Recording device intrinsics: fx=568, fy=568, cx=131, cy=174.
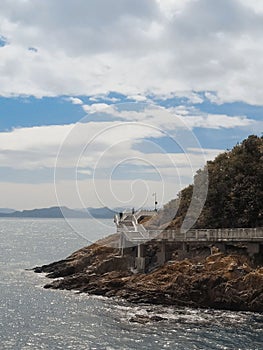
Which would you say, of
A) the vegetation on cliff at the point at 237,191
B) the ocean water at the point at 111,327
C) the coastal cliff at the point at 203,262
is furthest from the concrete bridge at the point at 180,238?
the ocean water at the point at 111,327

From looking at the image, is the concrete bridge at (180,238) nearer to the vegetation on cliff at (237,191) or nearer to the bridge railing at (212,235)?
the bridge railing at (212,235)

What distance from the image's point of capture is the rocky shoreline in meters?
46.6

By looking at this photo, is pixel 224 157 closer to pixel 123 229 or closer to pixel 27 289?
pixel 123 229

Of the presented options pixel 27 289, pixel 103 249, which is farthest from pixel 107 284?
pixel 103 249

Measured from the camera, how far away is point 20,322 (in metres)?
43.7

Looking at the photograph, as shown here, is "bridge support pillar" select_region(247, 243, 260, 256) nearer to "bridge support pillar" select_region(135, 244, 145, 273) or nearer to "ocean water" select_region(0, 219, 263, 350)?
"ocean water" select_region(0, 219, 263, 350)

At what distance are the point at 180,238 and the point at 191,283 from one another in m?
11.4

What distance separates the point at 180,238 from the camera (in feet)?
197

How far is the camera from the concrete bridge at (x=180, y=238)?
5400 centimetres

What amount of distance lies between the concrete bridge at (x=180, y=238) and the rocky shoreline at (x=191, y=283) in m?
1.23

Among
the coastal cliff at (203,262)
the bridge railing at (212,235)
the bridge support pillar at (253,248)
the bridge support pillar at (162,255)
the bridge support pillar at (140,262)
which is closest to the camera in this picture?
the coastal cliff at (203,262)

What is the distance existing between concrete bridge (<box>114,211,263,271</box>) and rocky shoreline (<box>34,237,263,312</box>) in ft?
4.05

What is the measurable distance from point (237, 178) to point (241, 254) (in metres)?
13.6

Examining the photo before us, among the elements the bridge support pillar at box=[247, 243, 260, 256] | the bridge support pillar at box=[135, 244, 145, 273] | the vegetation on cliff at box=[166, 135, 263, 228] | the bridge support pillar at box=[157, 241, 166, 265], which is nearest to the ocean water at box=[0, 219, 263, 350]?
the bridge support pillar at box=[135, 244, 145, 273]
